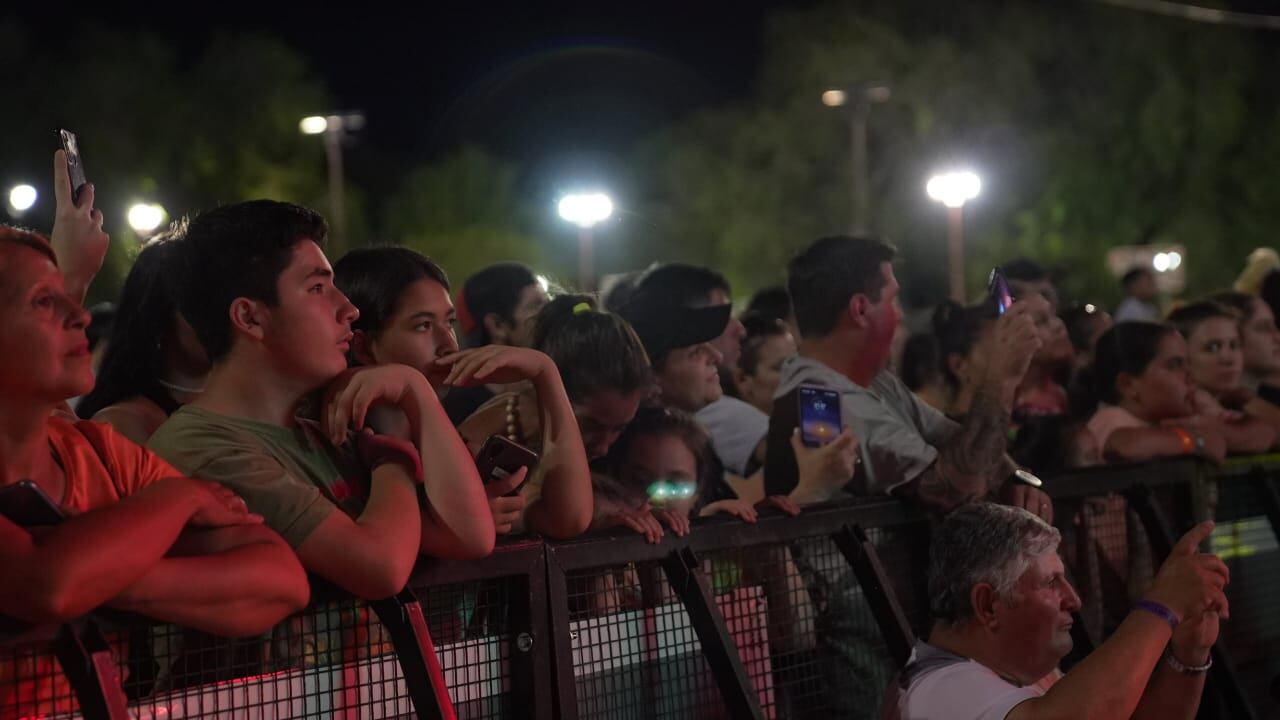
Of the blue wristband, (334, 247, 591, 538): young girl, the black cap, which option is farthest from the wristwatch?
(334, 247, 591, 538): young girl

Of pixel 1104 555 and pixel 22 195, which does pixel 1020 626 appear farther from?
pixel 22 195

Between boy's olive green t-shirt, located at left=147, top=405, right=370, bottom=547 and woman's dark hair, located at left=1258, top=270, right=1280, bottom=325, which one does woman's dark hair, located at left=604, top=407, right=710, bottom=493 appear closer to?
boy's olive green t-shirt, located at left=147, top=405, right=370, bottom=547

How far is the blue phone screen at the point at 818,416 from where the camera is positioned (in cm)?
437

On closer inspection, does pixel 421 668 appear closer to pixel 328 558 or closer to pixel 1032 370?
pixel 328 558

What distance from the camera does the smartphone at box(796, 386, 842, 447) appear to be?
4367 mm

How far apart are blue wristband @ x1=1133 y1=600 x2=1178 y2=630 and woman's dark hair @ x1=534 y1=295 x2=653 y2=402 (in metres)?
1.50

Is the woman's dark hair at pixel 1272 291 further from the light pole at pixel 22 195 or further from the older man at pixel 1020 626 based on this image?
the light pole at pixel 22 195

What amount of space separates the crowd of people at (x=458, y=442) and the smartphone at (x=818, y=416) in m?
0.04

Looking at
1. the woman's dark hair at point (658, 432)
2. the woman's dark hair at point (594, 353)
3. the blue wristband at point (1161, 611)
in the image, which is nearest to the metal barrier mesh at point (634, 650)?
the woman's dark hair at point (594, 353)

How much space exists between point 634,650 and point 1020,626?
999mm

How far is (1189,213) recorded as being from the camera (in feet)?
109


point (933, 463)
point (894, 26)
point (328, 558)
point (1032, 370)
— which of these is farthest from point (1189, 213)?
point (328, 558)

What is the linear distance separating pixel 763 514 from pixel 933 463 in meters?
0.83

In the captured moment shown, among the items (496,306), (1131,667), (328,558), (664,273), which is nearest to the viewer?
(328,558)
